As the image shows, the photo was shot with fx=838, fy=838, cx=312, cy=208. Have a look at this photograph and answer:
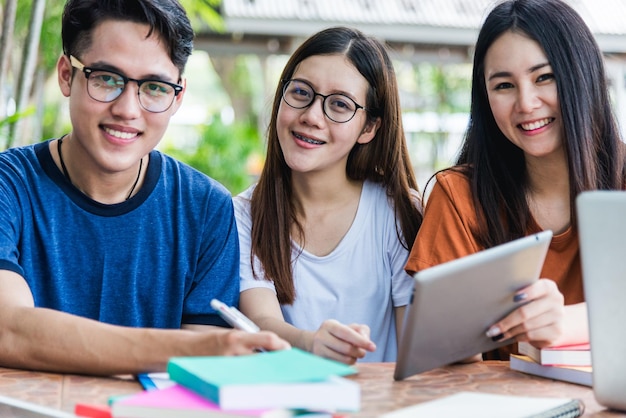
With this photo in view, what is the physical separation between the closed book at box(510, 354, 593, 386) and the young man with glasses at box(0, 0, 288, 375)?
706mm

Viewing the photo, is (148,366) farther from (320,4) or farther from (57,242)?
(320,4)

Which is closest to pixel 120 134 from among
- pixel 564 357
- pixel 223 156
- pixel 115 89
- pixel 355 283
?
pixel 115 89

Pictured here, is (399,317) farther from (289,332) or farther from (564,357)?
(564,357)

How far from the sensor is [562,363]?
1.53m

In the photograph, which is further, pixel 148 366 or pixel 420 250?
pixel 420 250

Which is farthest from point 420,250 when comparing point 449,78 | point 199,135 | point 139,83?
point 449,78

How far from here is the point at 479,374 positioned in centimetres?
157

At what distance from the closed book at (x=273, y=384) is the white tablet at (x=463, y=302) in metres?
0.22

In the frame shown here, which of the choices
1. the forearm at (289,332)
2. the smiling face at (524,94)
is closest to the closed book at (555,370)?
the forearm at (289,332)

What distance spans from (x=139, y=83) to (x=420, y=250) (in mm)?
766

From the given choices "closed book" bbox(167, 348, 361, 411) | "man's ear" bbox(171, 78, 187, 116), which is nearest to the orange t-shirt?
"man's ear" bbox(171, 78, 187, 116)

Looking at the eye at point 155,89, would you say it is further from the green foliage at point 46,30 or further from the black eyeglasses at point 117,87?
the green foliage at point 46,30

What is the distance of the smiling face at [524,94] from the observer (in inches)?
78.2

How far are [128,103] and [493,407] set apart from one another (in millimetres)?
1038
